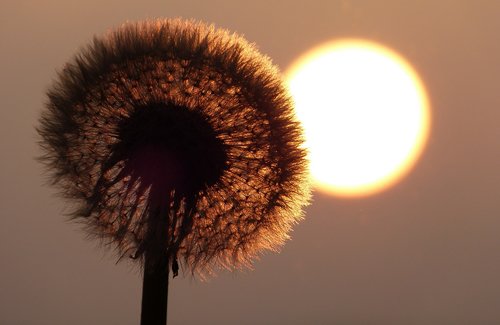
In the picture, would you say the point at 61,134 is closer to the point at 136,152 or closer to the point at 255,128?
the point at 136,152

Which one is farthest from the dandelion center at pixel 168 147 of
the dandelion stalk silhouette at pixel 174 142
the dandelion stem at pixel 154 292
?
the dandelion stem at pixel 154 292

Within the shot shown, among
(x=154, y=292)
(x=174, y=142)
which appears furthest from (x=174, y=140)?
(x=154, y=292)

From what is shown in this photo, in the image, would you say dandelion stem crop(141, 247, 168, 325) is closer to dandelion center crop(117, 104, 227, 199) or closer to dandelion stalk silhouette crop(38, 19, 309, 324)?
dandelion stalk silhouette crop(38, 19, 309, 324)

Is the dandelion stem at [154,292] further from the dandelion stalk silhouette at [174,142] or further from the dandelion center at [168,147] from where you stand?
the dandelion center at [168,147]

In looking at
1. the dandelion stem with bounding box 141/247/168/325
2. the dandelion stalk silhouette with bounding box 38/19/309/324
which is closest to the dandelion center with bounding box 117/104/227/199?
the dandelion stalk silhouette with bounding box 38/19/309/324

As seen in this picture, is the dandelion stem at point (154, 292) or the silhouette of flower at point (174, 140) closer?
the dandelion stem at point (154, 292)

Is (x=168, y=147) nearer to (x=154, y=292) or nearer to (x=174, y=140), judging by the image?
(x=174, y=140)
